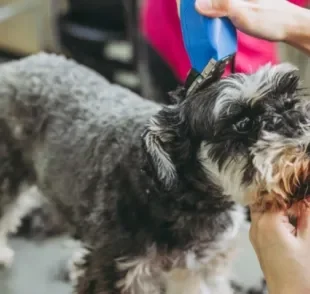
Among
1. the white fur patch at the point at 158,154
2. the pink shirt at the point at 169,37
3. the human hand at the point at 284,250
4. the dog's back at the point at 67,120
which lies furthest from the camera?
the pink shirt at the point at 169,37

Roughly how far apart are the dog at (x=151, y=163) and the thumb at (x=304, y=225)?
1.6 inches

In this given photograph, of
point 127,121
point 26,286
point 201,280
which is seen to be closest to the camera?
point 127,121

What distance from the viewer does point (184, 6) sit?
1239mm

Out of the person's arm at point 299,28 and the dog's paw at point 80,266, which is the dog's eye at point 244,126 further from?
the dog's paw at point 80,266

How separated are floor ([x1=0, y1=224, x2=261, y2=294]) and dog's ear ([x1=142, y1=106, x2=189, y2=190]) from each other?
501 mm

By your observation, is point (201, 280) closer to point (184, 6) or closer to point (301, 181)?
point (301, 181)

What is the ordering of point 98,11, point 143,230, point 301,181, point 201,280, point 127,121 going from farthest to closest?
1. point 98,11
2. point 201,280
3. point 127,121
4. point 143,230
5. point 301,181

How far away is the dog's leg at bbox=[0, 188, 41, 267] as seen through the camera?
194 cm

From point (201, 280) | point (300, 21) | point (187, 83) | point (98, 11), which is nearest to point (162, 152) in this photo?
point (187, 83)

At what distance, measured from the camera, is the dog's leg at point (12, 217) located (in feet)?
6.36

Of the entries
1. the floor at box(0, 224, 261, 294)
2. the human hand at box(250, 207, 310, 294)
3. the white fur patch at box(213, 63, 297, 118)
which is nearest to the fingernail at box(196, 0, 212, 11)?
the white fur patch at box(213, 63, 297, 118)

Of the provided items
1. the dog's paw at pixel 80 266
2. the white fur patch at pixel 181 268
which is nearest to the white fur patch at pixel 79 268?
the dog's paw at pixel 80 266

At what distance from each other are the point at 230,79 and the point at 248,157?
5.8 inches

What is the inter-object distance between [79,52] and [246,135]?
1.91m
